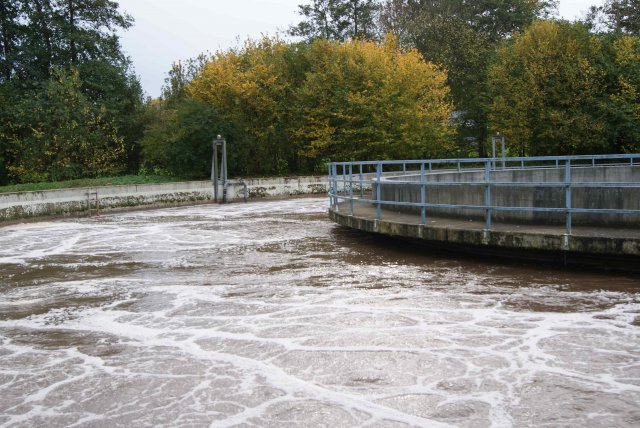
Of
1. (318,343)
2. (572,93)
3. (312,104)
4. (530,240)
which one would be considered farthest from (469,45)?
(318,343)

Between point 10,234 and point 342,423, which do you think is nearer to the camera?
point 342,423

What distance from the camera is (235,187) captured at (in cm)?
2809

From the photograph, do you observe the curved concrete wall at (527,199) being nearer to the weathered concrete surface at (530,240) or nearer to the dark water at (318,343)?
the weathered concrete surface at (530,240)

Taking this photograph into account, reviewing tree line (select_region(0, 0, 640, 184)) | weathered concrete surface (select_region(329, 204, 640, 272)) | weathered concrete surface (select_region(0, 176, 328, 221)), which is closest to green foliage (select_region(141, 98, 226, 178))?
tree line (select_region(0, 0, 640, 184))

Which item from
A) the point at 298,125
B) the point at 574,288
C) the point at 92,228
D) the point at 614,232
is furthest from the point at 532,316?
the point at 298,125

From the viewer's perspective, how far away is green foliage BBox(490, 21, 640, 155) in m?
31.4

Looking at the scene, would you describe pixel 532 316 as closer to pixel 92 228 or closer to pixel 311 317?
pixel 311 317

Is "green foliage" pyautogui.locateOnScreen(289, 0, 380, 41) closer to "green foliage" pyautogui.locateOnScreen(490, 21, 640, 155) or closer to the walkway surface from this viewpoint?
"green foliage" pyautogui.locateOnScreen(490, 21, 640, 155)

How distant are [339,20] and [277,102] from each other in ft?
66.8

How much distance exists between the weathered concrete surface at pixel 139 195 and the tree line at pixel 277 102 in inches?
95.4

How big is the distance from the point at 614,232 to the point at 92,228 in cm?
1425

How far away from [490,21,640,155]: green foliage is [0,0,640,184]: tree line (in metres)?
0.07

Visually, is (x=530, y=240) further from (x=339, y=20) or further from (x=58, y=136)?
(x=339, y=20)

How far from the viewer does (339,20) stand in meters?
50.4
